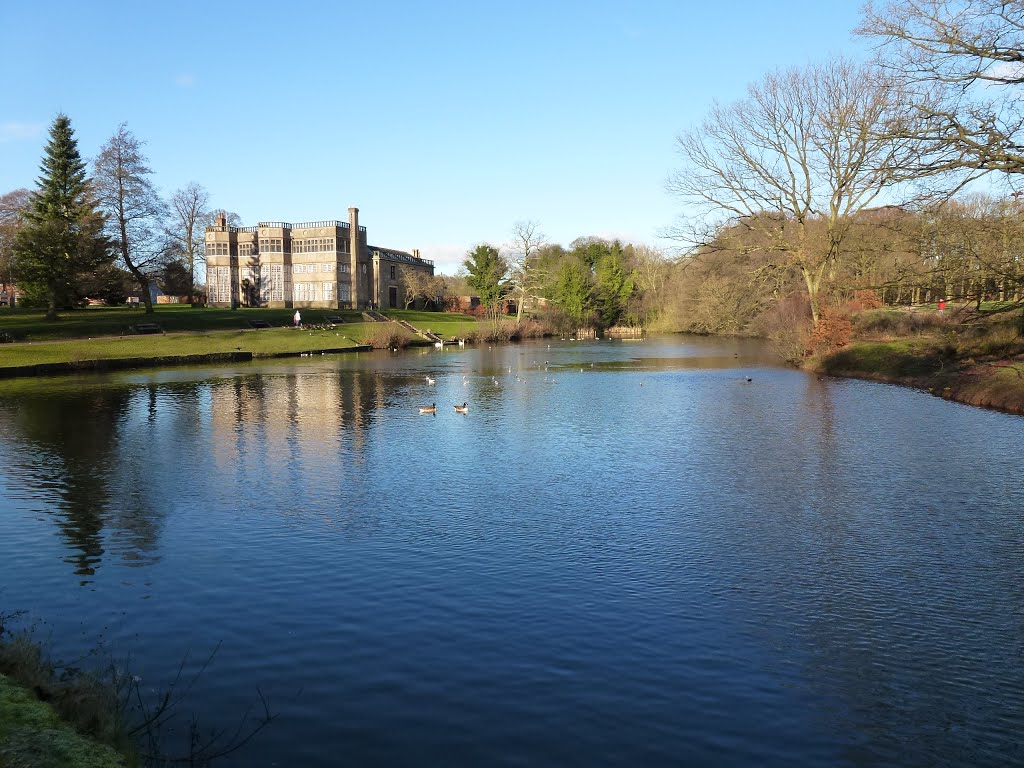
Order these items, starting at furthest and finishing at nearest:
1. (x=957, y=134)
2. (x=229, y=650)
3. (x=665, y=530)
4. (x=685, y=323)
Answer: (x=685, y=323) → (x=957, y=134) → (x=665, y=530) → (x=229, y=650)

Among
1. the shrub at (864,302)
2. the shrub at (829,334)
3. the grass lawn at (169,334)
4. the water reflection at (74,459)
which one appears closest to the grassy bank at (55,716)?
the water reflection at (74,459)

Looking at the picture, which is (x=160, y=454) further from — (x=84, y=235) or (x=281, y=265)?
(x=281, y=265)

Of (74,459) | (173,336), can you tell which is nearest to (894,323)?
(74,459)

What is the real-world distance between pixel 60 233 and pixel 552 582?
53343 mm

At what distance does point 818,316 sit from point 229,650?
43.3m

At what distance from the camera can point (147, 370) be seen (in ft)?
145

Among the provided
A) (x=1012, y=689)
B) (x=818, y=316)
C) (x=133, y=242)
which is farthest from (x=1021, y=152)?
(x=133, y=242)

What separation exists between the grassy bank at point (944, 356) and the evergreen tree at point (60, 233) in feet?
157

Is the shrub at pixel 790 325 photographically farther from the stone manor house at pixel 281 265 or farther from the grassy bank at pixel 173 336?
the stone manor house at pixel 281 265

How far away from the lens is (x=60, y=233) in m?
52.3

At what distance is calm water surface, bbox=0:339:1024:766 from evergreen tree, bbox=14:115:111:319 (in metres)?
34.8

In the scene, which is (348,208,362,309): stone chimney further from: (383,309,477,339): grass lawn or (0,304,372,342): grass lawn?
(0,304,372,342): grass lawn

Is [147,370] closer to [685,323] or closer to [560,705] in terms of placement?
[560,705]

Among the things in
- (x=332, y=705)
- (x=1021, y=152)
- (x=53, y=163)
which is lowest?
(x=332, y=705)
